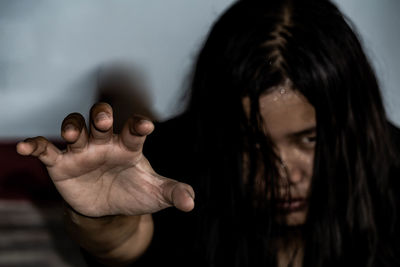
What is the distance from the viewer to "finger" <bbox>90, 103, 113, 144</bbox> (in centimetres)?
61

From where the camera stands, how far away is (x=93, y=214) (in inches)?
29.7

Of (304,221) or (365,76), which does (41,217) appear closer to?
(304,221)

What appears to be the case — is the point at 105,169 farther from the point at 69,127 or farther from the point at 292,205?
the point at 292,205

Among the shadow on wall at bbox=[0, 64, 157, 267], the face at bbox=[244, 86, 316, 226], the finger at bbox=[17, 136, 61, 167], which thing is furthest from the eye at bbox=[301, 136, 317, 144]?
the shadow on wall at bbox=[0, 64, 157, 267]

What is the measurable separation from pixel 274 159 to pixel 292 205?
13cm

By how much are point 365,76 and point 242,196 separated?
301mm

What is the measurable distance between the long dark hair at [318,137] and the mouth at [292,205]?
0.7 inches

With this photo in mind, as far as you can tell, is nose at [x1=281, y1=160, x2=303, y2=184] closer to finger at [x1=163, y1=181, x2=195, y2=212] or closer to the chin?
the chin

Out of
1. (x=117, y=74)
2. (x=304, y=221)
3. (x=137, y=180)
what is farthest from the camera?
(x=117, y=74)

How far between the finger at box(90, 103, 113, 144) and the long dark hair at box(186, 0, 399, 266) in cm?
33

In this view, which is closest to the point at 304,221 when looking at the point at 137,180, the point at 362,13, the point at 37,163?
the point at 137,180

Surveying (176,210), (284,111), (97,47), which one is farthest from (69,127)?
(97,47)

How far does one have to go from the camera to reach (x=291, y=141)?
93cm

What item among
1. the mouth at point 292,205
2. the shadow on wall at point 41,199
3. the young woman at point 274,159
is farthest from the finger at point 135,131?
the shadow on wall at point 41,199
